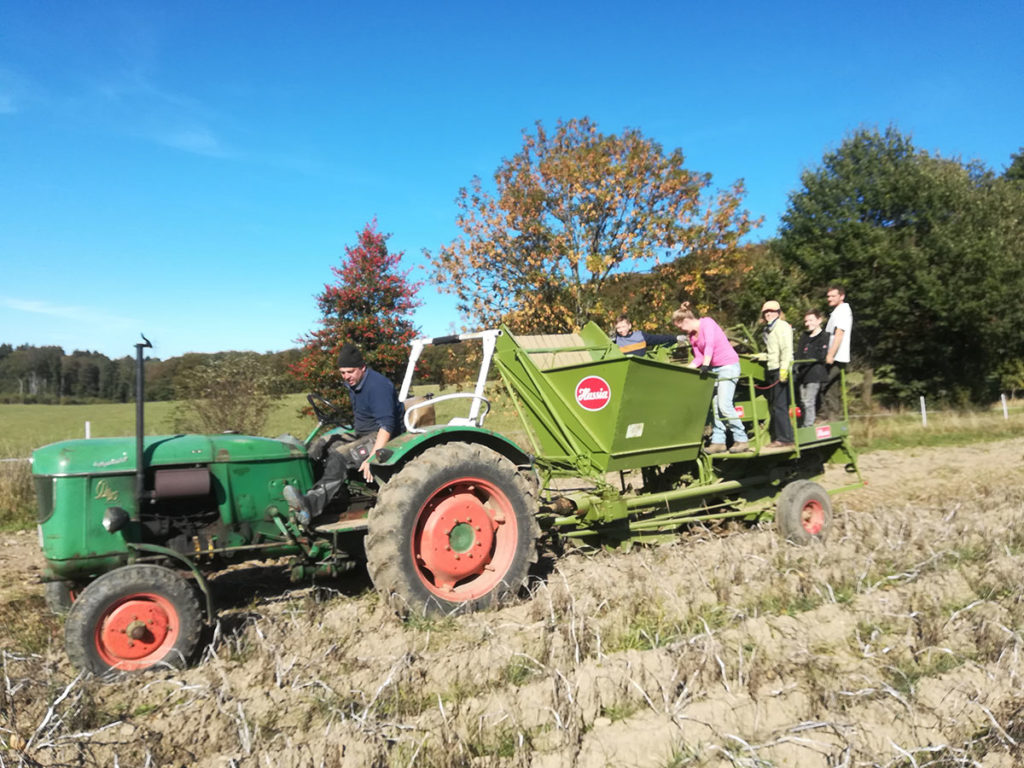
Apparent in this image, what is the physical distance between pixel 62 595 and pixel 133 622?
90cm

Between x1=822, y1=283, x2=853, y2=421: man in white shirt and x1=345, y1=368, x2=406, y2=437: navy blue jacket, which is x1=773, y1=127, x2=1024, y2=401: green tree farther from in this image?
x1=345, y1=368, x2=406, y2=437: navy blue jacket

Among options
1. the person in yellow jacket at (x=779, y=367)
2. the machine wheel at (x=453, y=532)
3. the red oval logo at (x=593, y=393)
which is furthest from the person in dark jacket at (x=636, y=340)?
the machine wheel at (x=453, y=532)

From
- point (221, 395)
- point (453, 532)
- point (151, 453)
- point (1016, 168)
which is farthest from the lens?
point (1016, 168)

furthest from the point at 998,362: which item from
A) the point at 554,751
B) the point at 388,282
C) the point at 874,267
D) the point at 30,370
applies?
the point at 30,370

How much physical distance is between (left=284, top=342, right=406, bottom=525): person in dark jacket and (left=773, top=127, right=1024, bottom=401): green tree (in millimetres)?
17279

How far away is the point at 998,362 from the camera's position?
832 inches

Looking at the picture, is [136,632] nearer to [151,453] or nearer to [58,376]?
[151,453]

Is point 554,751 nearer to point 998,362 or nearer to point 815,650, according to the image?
point 815,650

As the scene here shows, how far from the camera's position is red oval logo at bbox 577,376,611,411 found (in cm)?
518

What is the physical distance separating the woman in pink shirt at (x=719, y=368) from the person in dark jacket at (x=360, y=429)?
2658 mm

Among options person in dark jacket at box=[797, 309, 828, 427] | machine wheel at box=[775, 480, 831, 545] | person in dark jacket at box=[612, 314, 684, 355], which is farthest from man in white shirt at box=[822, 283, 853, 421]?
person in dark jacket at box=[612, 314, 684, 355]

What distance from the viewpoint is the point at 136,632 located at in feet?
10.9

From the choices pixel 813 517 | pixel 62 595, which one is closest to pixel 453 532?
pixel 62 595

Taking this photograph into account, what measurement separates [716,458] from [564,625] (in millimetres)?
2968
